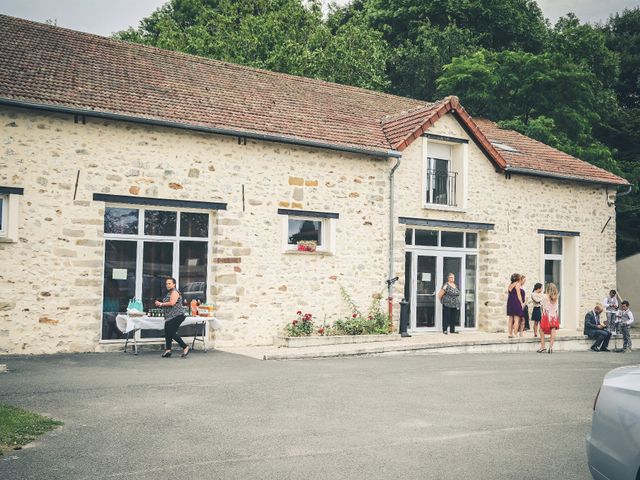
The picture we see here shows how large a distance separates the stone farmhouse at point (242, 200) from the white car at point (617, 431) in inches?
427

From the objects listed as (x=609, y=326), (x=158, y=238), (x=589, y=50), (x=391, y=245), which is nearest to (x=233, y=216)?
(x=158, y=238)

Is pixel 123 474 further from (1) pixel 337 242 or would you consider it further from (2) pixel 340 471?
(1) pixel 337 242

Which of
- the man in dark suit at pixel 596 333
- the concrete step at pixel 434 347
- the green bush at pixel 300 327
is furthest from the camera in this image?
the man in dark suit at pixel 596 333

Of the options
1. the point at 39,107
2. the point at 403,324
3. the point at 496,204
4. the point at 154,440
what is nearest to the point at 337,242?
the point at 403,324

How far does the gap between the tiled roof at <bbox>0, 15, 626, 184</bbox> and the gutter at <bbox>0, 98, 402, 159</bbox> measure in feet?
0.14

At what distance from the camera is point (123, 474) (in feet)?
17.3

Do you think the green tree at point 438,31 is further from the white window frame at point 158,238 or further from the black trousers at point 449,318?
the white window frame at point 158,238

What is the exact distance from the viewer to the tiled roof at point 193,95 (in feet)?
45.0

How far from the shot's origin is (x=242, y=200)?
15.0m

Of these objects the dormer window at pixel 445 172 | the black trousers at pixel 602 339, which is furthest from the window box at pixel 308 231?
the black trousers at pixel 602 339

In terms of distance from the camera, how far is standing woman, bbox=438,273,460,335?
18.0 meters

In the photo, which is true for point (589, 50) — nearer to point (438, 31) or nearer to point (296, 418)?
point (438, 31)

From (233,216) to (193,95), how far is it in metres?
3.18

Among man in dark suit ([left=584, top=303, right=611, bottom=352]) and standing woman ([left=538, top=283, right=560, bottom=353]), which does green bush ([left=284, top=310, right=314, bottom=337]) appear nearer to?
standing woman ([left=538, top=283, right=560, bottom=353])
